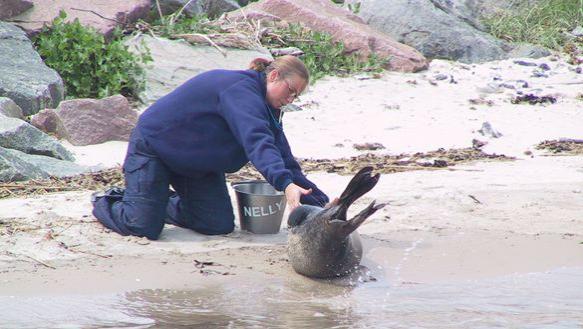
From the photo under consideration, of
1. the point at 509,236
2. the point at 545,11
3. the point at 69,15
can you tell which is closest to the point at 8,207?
the point at 509,236

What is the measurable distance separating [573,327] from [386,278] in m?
1.09

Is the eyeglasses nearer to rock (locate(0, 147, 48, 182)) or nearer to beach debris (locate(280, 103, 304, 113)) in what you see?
rock (locate(0, 147, 48, 182))

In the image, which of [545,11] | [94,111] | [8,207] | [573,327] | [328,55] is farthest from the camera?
[545,11]

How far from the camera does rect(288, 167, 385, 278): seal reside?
5070 mm

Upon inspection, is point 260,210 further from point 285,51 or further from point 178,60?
point 285,51

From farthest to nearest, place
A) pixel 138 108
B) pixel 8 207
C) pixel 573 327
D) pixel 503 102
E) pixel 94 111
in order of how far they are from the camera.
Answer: pixel 503 102, pixel 138 108, pixel 94 111, pixel 8 207, pixel 573 327

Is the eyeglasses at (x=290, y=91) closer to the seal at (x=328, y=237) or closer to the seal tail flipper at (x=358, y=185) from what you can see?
the seal at (x=328, y=237)

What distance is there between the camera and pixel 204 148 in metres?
5.78

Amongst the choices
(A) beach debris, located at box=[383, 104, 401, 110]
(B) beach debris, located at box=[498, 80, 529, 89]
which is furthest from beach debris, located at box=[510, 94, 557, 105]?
(A) beach debris, located at box=[383, 104, 401, 110]

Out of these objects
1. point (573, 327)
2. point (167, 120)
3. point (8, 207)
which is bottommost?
point (8, 207)

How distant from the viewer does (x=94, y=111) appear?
900cm

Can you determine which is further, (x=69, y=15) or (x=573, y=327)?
(x=69, y=15)

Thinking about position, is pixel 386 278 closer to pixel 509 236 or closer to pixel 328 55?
pixel 509 236

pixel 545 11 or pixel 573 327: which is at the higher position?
pixel 573 327
